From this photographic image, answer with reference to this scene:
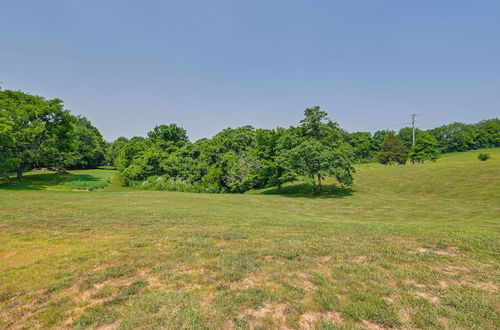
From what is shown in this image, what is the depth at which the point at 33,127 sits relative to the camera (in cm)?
3966

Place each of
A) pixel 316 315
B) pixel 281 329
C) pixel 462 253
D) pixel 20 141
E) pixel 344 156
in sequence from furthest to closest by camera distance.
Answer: pixel 20 141 < pixel 344 156 < pixel 462 253 < pixel 316 315 < pixel 281 329

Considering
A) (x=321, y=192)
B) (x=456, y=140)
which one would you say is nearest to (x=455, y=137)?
(x=456, y=140)

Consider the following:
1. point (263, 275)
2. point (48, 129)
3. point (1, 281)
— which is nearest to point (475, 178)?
point (263, 275)

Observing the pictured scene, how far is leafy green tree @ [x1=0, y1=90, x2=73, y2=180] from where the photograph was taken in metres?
37.0

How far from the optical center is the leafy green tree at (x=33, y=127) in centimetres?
3703

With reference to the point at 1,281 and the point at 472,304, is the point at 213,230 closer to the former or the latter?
the point at 1,281

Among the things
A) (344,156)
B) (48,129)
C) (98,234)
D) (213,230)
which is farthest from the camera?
(48,129)

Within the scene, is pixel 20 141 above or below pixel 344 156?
above

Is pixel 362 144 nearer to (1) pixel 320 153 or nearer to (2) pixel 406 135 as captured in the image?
(2) pixel 406 135

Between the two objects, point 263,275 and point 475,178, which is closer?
point 263,275

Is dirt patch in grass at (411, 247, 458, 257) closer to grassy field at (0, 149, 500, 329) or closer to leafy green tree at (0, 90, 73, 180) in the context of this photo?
grassy field at (0, 149, 500, 329)

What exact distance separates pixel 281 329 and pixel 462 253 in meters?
6.51

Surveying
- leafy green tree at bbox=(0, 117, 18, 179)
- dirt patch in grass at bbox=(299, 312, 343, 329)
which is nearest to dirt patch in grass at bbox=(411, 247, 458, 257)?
dirt patch in grass at bbox=(299, 312, 343, 329)

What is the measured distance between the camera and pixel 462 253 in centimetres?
673
